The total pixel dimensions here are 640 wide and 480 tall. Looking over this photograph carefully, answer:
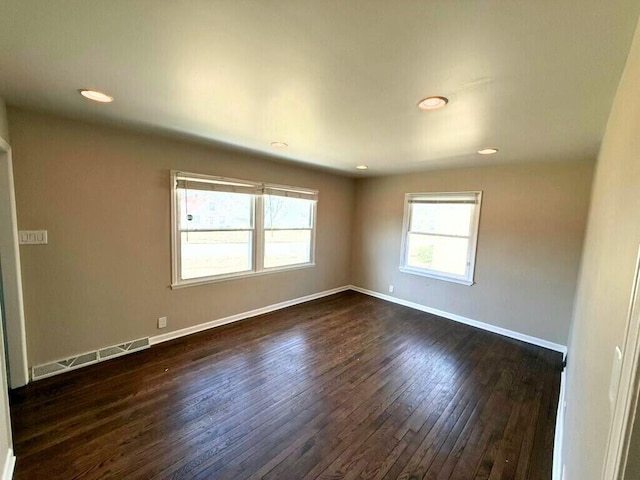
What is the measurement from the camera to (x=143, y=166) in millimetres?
2906

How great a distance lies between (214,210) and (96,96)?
1697 millimetres

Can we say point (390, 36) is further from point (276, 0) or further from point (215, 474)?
point (215, 474)

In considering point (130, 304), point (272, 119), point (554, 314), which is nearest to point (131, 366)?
point (130, 304)

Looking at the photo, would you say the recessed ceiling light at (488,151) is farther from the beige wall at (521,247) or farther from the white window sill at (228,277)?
the white window sill at (228,277)

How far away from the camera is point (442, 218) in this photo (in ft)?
14.3

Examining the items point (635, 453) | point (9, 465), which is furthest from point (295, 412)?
point (635, 453)

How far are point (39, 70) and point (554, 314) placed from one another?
5.25m

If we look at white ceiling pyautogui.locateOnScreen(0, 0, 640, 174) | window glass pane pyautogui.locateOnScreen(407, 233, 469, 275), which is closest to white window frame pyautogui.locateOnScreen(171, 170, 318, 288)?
white ceiling pyautogui.locateOnScreen(0, 0, 640, 174)

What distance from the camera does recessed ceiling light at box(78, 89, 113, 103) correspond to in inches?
74.0

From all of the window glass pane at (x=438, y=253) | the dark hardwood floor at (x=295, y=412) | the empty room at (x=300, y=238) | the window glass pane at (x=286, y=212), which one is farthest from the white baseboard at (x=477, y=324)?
the window glass pane at (x=286, y=212)

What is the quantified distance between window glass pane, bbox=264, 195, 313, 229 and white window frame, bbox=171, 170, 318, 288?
0.08 metres

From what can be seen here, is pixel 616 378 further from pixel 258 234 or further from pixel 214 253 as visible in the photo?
pixel 258 234

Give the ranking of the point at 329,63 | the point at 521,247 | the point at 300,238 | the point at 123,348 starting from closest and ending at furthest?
the point at 329,63 → the point at 123,348 → the point at 521,247 → the point at 300,238

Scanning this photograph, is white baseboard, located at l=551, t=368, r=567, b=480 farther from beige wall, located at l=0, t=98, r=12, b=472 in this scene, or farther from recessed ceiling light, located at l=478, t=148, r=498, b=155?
beige wall, located at l=0, t=98, r=12, b=472
